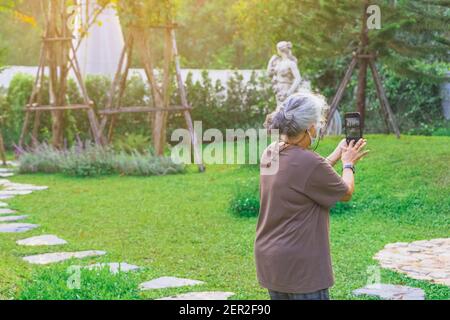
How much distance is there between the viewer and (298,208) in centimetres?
340

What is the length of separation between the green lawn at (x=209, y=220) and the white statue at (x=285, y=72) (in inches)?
51.8

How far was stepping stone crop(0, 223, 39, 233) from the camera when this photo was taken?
7.51 meters

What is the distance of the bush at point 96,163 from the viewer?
38.5 ft

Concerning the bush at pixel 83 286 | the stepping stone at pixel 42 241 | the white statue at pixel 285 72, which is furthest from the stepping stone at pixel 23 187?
the bush at pixel 83 286

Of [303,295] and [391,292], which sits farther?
[391,292]

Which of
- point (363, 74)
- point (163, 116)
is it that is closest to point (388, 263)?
point (363, 74)

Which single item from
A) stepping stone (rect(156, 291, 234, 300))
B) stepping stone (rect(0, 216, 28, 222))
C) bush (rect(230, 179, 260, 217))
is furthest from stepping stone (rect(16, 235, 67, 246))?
stepping stone (rect(156, 291, 234, 300))

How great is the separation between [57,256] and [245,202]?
246 centimetres

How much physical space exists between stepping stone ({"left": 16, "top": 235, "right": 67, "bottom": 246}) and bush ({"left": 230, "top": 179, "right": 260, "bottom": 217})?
2.00 m

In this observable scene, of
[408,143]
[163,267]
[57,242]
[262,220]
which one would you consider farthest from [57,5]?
[262,220]

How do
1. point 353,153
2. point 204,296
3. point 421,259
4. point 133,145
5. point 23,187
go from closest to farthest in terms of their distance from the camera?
point 353,153 < point 204,296 < point 421,259 < point 23,187 < point 133,145

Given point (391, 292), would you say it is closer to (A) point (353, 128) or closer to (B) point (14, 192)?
(A) point (353, 128)

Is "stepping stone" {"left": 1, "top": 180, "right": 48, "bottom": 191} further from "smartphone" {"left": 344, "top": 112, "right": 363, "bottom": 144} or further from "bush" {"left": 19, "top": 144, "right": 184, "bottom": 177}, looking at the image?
"smartphone" {"left": 344, "top": 112, "right": 363, "bottom": 144}

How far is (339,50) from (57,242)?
7.06 m
